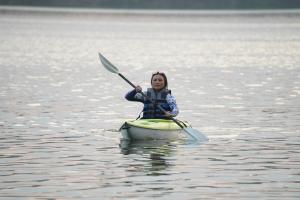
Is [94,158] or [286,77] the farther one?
[286,77]

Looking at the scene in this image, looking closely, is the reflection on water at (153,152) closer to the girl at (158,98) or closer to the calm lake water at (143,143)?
the calm lake water at (143,143)

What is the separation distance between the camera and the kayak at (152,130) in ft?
82.2

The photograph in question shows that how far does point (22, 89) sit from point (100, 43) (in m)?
53.9

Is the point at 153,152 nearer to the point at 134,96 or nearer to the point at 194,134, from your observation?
the point at 194,134

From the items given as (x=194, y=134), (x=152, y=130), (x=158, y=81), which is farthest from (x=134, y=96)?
(x=194, y=134)

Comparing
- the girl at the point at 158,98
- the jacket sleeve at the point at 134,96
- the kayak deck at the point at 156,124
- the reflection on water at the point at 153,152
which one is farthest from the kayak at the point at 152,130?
the jacket sleeve at the point at 134,96

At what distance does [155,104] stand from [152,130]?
86cm

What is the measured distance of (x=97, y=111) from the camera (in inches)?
1288

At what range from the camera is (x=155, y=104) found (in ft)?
84.4

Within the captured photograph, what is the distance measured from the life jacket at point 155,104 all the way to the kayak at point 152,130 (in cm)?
39

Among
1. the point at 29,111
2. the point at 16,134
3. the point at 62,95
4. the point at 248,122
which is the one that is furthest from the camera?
the point at 62,95

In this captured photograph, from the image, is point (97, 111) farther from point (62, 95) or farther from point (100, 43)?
point (100, 43)

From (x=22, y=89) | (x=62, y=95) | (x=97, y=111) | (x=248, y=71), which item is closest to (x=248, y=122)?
(x=97, y=111)

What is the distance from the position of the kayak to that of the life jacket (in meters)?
0.39
